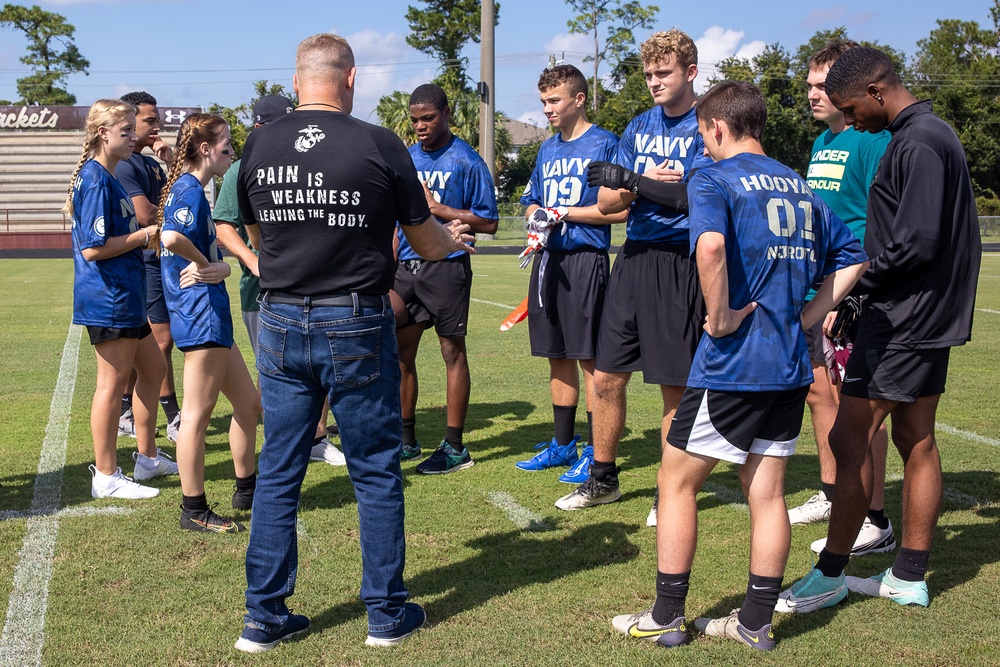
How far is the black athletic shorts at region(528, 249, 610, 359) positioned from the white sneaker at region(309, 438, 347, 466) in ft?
4.79

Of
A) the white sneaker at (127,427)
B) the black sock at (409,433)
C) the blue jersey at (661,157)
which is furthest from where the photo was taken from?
the white sneaker at (127,427)

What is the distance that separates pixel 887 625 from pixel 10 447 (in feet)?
18.3

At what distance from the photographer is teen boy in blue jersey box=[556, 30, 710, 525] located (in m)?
4.66

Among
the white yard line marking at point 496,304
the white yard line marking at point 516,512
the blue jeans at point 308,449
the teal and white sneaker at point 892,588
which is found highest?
the blue jeans at point 308,449

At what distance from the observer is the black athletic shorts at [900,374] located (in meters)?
3.71

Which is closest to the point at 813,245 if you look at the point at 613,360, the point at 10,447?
the point at 613,360

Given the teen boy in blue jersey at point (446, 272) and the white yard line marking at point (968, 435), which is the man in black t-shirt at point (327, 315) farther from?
the white yard line marking at point (968, 435)

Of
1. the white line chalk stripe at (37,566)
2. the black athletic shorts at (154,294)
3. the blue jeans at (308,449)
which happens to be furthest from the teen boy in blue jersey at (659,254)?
the black athletic shorts at (154,294)

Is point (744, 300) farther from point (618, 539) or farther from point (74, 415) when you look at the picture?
point (74, 415)

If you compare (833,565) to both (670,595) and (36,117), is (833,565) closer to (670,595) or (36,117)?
(670,595)

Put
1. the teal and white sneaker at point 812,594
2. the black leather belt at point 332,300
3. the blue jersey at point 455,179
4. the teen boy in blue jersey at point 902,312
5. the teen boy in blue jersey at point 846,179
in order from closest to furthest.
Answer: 1. the black leather belt at point 332,300
2. the teen boy in blue jersey at point 902,312
3. the teal and white sneaker at point 812,594
4. the teen boy in blue jersey at point 846,179
5. the blue jersey at point 455,179

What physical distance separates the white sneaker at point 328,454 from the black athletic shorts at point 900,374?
134 inches

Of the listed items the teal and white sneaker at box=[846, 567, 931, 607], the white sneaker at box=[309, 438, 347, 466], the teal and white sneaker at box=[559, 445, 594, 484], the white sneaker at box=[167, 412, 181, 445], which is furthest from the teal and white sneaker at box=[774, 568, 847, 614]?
the white sneaker at box=[167, 412, 181, 445]

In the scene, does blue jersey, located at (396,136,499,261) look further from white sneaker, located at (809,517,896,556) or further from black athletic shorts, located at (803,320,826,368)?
white sneaker, located at (809,517,896,556)
